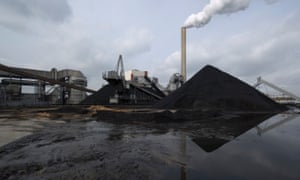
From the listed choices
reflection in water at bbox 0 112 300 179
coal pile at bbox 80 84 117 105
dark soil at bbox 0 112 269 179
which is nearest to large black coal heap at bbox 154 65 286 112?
reflection in water at bbox 0 112 300 179

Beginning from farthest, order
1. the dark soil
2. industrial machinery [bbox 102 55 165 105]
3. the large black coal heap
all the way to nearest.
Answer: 1. industrial machinery [bbox 102 55 165 105]
2. the large black coal heap
3. the dark soil

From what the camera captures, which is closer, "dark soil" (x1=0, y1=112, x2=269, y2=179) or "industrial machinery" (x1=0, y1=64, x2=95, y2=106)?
"dark soil" (x1=0, y1=112, x2=269, y2=179)

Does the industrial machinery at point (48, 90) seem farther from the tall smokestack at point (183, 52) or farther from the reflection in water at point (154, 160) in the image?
the reflection in water at point (154, 160)

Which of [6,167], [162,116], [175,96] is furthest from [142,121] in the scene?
[175,96]

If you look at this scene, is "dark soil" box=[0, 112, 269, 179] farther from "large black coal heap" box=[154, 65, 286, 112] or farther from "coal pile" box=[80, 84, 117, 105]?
"coal pile" box=[80, 84, 117, 105]

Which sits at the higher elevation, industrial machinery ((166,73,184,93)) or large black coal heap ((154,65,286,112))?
industrial machinery ((166,73,184,93))

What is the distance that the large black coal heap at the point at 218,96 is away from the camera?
617 inches

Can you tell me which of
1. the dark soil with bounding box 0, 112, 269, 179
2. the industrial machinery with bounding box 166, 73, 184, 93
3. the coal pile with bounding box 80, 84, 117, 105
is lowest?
the dark soil with bounding box 0, 112, 269, 179

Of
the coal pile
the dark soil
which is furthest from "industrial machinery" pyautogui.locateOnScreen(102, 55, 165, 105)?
the dark soil

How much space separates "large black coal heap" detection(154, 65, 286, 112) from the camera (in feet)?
51.4

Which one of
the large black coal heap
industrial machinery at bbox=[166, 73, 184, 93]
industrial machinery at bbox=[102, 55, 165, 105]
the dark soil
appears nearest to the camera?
the dark soil

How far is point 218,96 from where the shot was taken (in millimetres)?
16219

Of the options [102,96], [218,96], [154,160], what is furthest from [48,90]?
[154,160]

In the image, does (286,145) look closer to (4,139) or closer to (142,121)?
(142,121)
